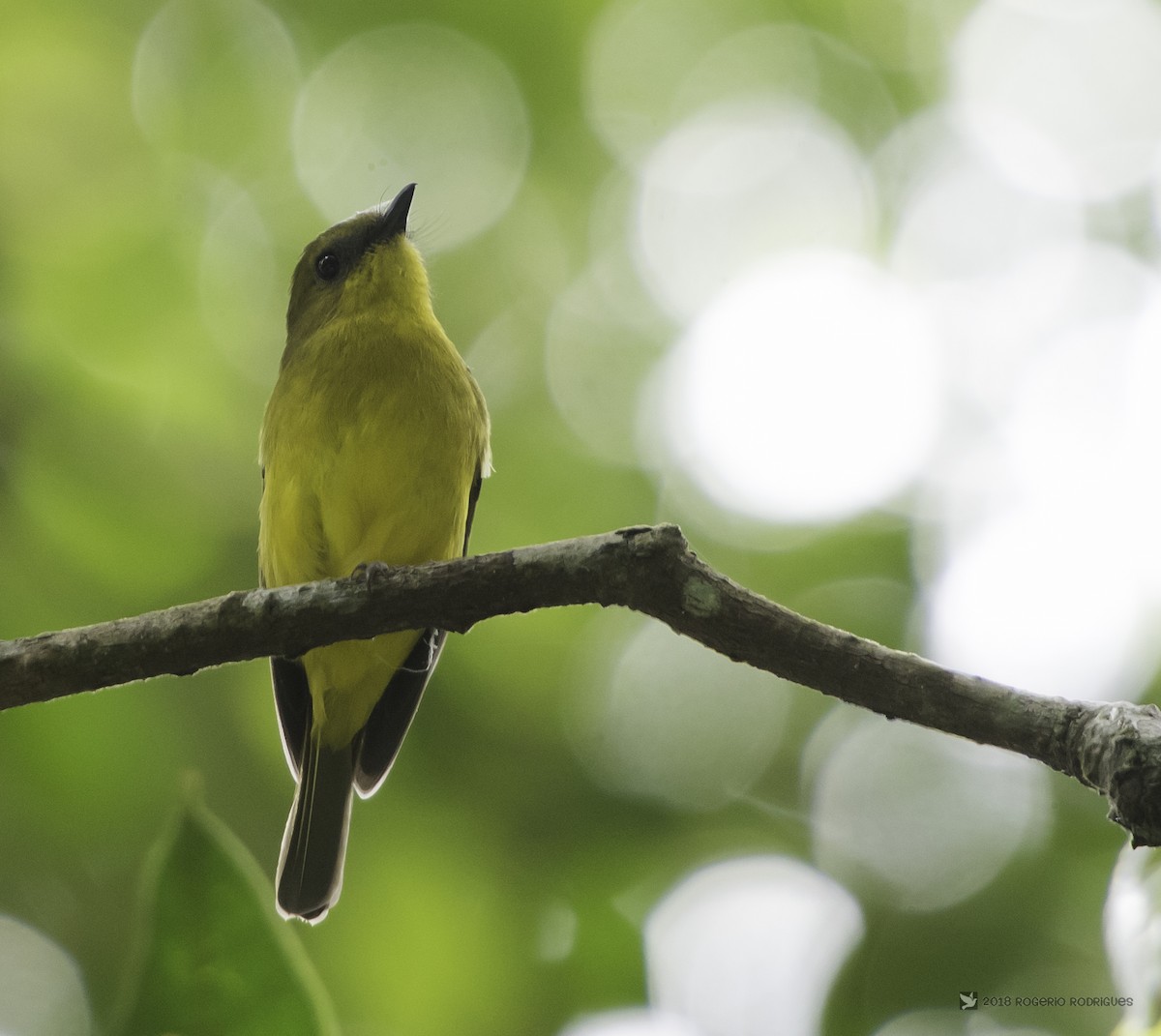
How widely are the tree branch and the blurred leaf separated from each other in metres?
0.85

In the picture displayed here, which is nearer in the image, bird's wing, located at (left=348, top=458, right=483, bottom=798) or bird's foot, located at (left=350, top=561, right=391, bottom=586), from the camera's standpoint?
bird's foot, located at (left=350, top=561, right=391, bottom=586)

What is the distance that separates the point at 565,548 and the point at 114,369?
11.1 ft

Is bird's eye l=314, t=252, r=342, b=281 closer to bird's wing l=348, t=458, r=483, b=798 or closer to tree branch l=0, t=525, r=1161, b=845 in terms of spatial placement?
bird's wing l=348, t=458, r=483, b=798

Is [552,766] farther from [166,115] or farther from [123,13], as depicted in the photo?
[123,13]

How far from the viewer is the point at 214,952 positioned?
6.70ft

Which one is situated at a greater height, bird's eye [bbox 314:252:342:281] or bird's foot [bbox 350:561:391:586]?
bird's eye [bbox 314:252:342:281]

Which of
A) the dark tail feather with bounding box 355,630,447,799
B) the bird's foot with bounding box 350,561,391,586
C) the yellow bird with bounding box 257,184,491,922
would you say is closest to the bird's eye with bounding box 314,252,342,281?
the yellow bird with bounding box 257,184,491,922

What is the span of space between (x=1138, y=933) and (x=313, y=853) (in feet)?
8.75

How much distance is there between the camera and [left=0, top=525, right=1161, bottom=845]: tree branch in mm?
2209

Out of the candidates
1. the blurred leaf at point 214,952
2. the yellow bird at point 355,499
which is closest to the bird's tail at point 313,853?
the yellow bird at point 355,499

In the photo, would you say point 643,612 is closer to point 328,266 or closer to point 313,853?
point 313,853

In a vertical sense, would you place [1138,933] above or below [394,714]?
below

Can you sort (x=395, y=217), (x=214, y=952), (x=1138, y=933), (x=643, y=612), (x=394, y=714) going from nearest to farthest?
(x=214, y=952) < (x=1138, y=933) < (x=643, y=612) < (x=394, y=714) < (x=395, y=217)

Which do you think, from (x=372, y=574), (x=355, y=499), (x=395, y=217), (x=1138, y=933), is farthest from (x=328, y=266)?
(x=1138, y=933)
